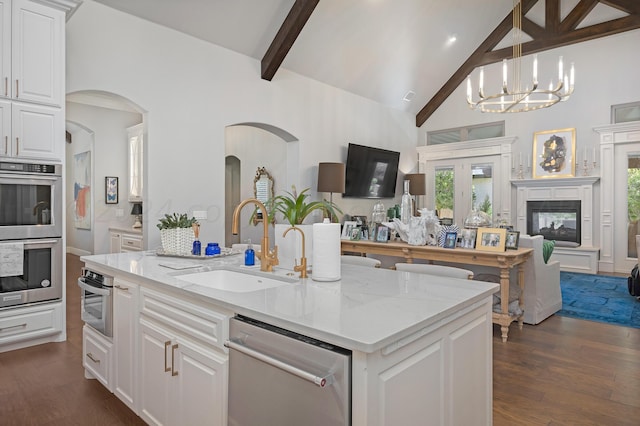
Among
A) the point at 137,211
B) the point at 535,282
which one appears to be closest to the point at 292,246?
the point at 535,282

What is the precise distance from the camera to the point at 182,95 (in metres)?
4.59

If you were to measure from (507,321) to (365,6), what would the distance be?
14.3 ft

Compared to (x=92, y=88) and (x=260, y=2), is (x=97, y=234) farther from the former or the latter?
(x=260, y=2)

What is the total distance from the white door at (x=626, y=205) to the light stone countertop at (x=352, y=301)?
6.50m

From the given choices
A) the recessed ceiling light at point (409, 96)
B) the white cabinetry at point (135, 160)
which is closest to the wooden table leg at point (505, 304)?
the recessed ceiling light at point (409, 96)

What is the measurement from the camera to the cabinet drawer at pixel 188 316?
1530 mm

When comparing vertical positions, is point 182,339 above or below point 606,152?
below

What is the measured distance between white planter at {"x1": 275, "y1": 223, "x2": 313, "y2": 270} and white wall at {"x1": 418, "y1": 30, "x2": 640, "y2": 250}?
666 centimetres

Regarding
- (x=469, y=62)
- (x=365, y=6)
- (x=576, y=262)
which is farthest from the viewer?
(x=469, y=62)

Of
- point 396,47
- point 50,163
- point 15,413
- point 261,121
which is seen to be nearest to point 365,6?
point 396,47

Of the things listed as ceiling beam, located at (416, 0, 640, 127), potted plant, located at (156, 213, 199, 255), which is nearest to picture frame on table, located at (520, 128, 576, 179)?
ceiling beam, located at (416, 0, 640, 127)

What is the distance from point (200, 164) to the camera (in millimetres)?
4770

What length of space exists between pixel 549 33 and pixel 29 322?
879 centimetres

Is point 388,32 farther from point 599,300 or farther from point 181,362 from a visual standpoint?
point 181,362
